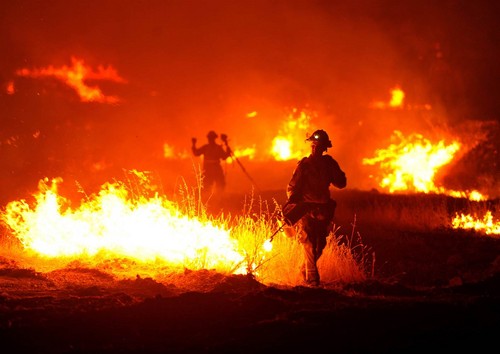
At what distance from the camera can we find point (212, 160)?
14547 mm

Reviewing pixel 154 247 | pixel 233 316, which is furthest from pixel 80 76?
pixel 233 316

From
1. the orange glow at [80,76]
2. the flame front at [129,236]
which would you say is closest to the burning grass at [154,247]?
the flame front at [129,236]

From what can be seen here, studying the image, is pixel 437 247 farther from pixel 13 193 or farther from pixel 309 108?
pixel 309 108

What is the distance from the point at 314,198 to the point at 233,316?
2.52 m

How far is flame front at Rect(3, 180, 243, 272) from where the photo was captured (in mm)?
8305

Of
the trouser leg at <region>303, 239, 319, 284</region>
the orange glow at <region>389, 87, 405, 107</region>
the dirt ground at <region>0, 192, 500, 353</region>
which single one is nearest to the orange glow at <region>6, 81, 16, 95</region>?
the dirt ground at <region>0, 192, 500, 353</region>

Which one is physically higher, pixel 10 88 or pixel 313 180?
pixel 10 88

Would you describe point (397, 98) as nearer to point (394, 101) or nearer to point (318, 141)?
point (394, 101)

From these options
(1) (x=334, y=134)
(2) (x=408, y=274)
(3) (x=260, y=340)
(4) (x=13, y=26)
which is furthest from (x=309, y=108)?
(3) (x=260, y=340)

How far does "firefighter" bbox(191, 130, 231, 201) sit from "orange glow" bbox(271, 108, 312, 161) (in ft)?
25.9

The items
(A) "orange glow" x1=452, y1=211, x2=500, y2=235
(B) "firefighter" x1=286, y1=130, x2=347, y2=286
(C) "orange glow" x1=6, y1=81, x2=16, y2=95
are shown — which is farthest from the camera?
(C) "orange glow" x1=6, y1=81, x2=16, y2=95

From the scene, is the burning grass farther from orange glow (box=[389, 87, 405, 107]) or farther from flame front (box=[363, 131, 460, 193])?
orange glow (box=[389, 87, 405, 107])

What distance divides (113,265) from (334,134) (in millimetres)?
17560

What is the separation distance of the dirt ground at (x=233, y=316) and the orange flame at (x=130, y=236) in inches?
32.0
